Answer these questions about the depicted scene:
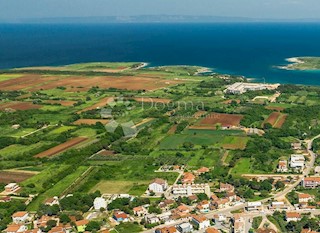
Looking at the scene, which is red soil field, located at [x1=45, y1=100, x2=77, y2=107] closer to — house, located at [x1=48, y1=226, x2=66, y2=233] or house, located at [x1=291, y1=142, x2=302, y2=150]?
house, located at [x1=291, y1=142, x2=302, y2=150]

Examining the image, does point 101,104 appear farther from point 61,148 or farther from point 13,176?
point 13,176

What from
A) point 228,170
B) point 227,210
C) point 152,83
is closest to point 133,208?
point 227,210

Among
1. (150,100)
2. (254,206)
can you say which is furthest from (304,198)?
(150,100)

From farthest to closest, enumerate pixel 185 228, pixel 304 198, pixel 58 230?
pixel 304 198
pixel 58 230
pixel 185 228

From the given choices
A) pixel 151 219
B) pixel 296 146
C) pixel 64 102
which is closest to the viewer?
pixel 151 219

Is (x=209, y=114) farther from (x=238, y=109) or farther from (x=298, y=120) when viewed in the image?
(x=298, y=120)

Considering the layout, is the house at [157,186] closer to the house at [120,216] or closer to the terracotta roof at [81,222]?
the house at [120,216]
